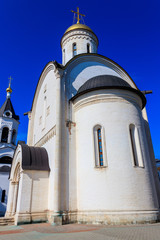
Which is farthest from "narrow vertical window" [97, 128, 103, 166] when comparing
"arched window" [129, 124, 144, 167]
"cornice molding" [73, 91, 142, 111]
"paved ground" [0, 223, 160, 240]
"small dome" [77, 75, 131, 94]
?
"paved ground" [0, 223, 160, 240]

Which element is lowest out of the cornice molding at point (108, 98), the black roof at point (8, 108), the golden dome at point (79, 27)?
the cornice molding at point (108, 98)

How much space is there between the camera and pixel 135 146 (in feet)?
32.5

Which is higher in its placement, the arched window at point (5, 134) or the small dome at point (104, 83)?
the arched window at point (5, 134)

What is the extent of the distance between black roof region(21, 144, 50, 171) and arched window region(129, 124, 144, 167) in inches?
203

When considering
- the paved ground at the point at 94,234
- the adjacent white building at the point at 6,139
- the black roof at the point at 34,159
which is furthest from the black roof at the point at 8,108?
the paved ground at the point at 94,234

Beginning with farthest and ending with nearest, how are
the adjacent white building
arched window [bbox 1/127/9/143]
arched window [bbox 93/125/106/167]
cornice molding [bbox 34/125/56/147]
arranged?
arched window [bbox 1/127/9/143], the adjacent white building, cornice molding [bbox 34/125/56/147], arched window [bbox 93/125/106/167]

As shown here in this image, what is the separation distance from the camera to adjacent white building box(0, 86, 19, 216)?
2273 cm

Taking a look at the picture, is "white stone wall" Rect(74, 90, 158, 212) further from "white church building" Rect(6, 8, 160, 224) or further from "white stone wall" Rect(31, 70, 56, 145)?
"white stone wall" Rect(31, 70, 56, 145)

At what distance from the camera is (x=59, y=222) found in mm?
8648

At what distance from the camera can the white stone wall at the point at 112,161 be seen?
8648 mm

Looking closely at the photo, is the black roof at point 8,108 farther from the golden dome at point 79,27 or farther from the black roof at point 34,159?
the black roof at point 34,159

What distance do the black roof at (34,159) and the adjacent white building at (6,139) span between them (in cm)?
1356

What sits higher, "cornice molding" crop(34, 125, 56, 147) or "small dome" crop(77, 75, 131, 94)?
"small dome" crop(77, 75, 131, 94)

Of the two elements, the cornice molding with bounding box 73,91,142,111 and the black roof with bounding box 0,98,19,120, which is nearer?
the cornice molding with bounding box 73,91,142,111
